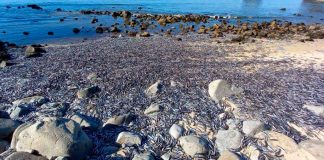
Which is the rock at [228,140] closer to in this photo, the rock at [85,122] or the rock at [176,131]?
the rock at [176,131]

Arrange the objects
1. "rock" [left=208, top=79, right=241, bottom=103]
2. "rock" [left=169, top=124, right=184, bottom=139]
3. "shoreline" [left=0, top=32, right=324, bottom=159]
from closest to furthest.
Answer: "rock" [left=169, top=124, right=184, bottom=139], "shoreline" [left=0, top=32, right=324, bottom=159], "rock" [left=208, top=79, right=241, bottom=103]

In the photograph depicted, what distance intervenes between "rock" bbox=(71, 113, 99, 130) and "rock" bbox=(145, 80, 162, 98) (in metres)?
2.33

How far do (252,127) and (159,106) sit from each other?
101 inches

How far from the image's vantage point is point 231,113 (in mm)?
8023

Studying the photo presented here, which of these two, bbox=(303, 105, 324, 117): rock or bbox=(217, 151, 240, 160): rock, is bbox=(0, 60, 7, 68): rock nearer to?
bbox=(217, 151, 240, 160): rock

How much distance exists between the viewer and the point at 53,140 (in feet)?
19.4

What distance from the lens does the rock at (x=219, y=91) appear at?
8959mm

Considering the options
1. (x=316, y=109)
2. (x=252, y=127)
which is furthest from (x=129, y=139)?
(x=316, y=109)

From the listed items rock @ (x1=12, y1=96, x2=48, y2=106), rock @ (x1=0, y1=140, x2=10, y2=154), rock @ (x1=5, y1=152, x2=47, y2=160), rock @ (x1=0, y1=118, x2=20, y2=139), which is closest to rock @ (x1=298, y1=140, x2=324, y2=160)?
rock @ (x1=5, y1=152, x2=47, y2=160)

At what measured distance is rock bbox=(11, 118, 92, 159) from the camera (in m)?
5.85

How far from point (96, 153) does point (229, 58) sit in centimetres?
935

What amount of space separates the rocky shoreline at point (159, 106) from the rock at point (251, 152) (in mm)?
19

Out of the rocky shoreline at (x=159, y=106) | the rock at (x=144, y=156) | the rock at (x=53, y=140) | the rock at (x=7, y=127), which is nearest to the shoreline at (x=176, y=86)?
the rocky shoreline at (x=159, y=106)

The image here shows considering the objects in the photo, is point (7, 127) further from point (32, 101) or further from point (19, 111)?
point (32, 101)
